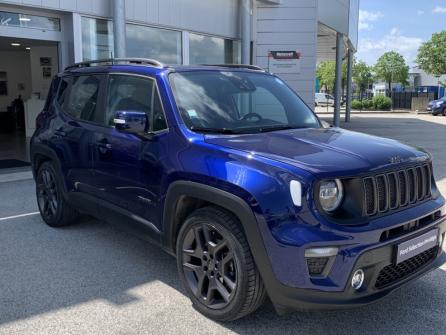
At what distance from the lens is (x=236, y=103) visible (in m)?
4.16

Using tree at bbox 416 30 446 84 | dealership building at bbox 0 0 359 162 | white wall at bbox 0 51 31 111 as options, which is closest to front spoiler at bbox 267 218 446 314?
dealership building at bbox 0 0 359 162

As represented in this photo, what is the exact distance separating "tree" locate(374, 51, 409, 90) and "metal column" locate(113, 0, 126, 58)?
60.5 metres

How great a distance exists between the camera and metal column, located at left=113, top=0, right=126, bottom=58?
986 cm

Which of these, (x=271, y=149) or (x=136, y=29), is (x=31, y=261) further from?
(x=136, y=29)

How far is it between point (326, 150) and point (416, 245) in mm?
857

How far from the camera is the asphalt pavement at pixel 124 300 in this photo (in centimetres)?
332

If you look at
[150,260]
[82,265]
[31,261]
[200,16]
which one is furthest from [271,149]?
[200,16]

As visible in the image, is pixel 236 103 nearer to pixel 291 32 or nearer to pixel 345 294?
A: pixel 345 294

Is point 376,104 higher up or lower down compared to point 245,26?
lower down

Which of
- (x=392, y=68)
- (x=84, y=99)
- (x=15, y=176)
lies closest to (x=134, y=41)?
(x=15, y=176)

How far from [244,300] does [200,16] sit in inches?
416

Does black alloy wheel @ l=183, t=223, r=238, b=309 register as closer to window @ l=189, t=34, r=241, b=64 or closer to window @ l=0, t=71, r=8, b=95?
window @ l=189, t=34, r=241, b=64

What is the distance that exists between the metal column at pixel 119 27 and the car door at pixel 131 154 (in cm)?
568

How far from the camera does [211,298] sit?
342 centimetres
